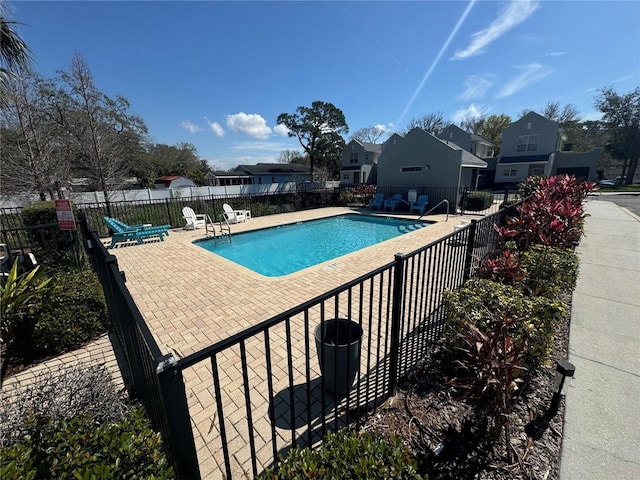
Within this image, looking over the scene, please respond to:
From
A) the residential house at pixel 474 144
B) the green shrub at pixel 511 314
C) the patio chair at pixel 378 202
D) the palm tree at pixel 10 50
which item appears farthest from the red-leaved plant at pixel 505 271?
the residential house at pixel 474 144

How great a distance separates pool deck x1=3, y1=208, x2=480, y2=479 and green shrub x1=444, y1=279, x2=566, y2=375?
6.33 ft

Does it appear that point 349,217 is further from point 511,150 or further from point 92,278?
point 511,150

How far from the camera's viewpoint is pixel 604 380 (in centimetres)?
248

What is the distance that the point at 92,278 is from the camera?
4000 mm

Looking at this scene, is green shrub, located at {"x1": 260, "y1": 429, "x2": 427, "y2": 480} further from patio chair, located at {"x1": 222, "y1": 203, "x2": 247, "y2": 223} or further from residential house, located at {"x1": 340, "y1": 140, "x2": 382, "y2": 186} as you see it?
residential house, located at {"x1": 340, "y1": 140, "x2": 382, "y2": 186}

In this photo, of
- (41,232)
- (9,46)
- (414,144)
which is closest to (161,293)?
(41,232)

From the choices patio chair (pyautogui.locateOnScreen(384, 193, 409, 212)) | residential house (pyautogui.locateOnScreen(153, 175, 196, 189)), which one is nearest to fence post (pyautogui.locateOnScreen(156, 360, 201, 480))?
patio chair (pyautogui.locateOnScreen(384, 193, 409, 212))

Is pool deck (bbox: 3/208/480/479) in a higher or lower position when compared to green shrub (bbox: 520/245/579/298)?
lower

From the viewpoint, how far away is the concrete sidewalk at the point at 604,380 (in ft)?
5.92

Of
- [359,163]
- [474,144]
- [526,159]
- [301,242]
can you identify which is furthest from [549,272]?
[359,163]

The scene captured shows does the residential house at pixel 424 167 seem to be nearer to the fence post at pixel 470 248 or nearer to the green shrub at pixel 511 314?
the fence post at pixel 470 248

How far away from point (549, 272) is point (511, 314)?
175cm

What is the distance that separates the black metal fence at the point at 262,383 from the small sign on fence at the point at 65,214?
2509 millimetres

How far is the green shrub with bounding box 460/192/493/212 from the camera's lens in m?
15.5
